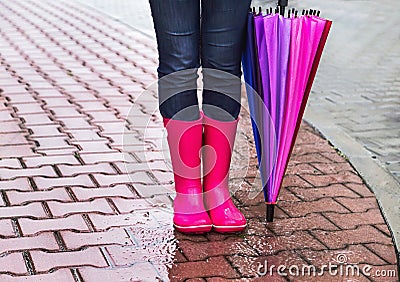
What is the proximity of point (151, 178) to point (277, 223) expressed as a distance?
800mm

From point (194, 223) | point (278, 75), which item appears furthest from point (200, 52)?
point (194, 223)

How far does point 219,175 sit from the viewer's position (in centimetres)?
327

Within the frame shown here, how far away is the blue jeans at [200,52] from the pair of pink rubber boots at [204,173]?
0.18 feet

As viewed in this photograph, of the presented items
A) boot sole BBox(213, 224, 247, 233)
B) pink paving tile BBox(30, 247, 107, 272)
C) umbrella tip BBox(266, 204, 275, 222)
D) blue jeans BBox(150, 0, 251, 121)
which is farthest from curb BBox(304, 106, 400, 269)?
pink paving tile BBox(30, 247, 107, 272)

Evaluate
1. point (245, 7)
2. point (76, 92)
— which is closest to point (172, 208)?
point (245, 7)

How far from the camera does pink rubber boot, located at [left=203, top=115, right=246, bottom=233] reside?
10.5 ft

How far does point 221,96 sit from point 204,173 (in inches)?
14.7

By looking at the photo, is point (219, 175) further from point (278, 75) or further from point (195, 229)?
point (278, 75)

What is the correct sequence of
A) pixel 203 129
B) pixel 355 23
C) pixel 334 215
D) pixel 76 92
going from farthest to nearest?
Result: pixel 355 23 → pixel 76 92 → pixel 334 215 → pixel 203 129

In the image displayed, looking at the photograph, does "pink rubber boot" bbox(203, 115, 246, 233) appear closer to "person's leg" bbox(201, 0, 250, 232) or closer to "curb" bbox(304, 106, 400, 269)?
"person's leg" bbox(201, 0, 250, 232)

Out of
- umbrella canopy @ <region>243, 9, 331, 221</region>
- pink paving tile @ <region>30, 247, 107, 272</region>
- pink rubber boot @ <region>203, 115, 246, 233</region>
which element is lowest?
pink paving tile @ <region>30, 247, 107, 272</region>

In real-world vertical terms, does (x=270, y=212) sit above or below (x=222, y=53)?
below

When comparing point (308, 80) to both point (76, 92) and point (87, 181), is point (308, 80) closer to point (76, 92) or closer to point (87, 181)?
point (87, 181)

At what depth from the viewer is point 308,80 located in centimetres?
313
